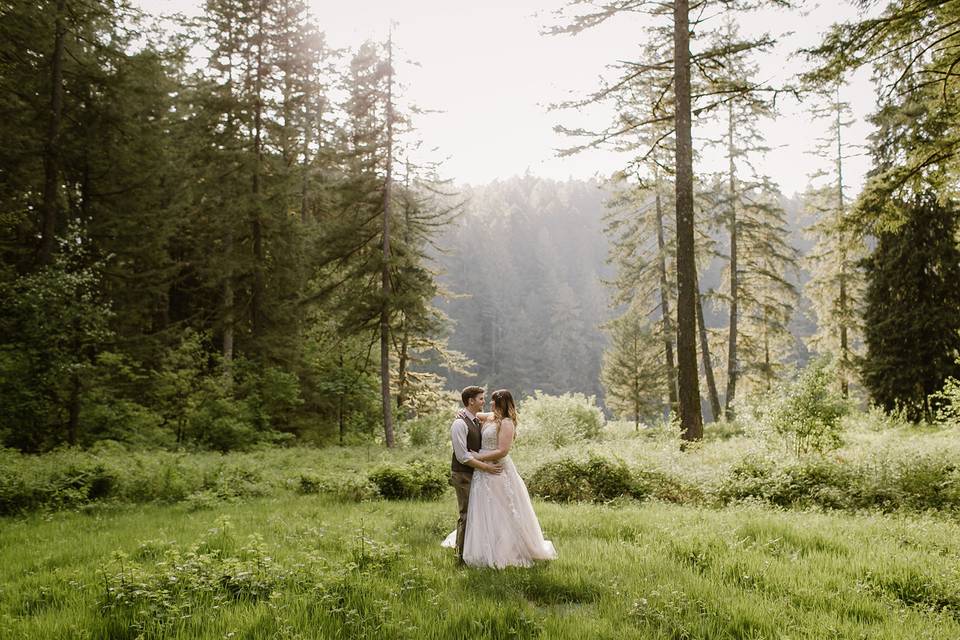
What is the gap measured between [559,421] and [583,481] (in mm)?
10947

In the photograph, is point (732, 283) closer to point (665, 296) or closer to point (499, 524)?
point (665, 296)

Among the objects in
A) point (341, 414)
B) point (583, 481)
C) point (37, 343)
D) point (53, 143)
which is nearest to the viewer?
point (583, 481)

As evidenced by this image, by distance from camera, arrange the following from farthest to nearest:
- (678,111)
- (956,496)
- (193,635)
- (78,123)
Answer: (78,123)
(678,111)
(956,496)
(193,635)

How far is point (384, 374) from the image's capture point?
64.6 ft

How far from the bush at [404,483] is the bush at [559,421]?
8.67m

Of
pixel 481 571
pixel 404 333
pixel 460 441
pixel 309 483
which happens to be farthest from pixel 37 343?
pixel 481 571

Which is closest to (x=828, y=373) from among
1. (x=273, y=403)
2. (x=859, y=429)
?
(x=859, y=429)

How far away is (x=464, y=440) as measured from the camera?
6176 mm

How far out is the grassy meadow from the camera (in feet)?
13.2

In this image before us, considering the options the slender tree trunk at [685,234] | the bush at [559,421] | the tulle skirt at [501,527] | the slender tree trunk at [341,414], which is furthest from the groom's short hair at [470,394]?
the slender tree trunk at [341,414]

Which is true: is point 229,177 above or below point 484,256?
below

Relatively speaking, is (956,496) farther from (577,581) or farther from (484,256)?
(484,256)

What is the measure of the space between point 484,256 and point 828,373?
10475 centimetres

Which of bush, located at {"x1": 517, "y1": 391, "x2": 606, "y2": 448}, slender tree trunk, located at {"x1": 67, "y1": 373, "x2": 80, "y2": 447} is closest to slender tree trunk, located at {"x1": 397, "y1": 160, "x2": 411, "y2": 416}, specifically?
bush, located at {"x1": 517, "y1": 391, "x2": 606, "y2": 448}
